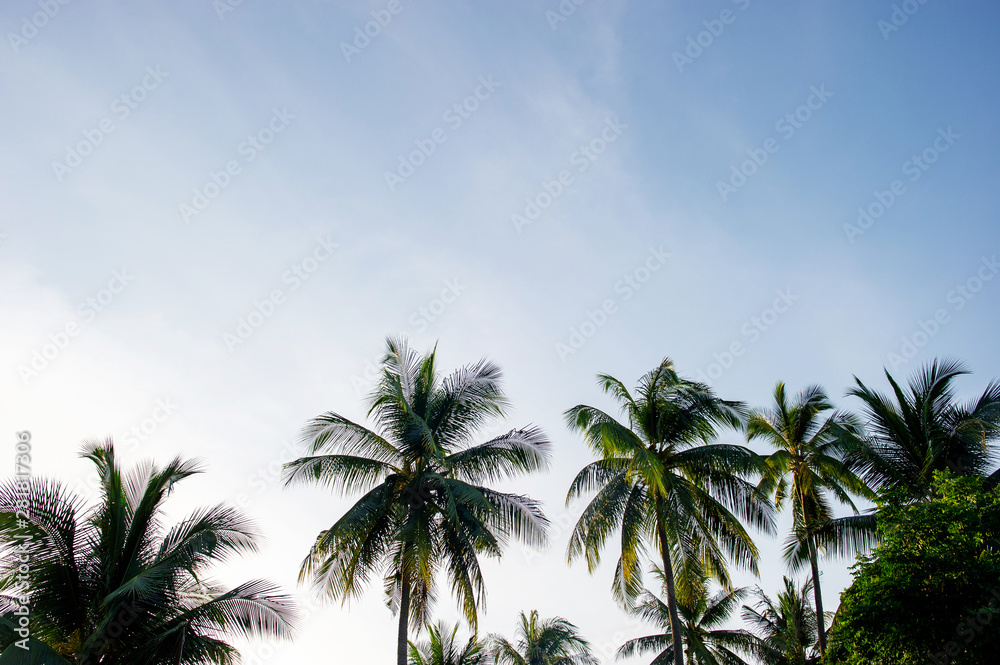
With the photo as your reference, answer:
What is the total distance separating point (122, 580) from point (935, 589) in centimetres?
1584

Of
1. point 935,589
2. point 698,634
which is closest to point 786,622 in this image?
point 698,634

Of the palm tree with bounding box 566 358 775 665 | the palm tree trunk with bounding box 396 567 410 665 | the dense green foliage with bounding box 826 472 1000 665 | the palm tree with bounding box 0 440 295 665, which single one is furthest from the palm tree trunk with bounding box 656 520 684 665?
the palm tree with bounding box 0 440 295 665

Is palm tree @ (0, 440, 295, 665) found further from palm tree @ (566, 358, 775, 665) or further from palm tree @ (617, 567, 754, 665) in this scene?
palm tree @ (617, 567, 754, 665)

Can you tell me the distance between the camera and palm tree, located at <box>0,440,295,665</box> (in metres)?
13.7

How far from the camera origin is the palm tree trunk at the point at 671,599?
64.4 ft

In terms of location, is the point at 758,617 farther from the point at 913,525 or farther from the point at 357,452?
the point at 357,452

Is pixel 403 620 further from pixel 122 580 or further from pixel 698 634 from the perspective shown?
pixel 698 634

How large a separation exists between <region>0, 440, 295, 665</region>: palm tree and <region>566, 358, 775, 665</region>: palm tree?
9672 millimetres

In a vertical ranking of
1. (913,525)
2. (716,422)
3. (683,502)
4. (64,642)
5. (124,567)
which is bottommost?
(64,642)

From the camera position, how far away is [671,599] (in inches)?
797

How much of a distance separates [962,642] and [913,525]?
2.34 m

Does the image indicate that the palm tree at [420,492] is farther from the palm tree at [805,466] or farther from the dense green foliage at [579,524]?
the palm tree at [805,466]

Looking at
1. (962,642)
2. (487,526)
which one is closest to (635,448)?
(487,526)

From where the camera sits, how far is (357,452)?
19.6 metres
